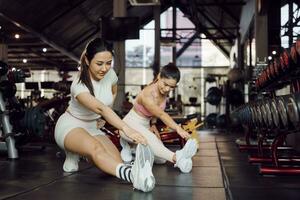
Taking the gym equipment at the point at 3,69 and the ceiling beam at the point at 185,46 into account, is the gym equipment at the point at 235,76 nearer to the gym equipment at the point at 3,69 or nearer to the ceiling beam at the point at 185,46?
the gym equipment at the point at 3,69

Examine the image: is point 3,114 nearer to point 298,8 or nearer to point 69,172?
point 69,172

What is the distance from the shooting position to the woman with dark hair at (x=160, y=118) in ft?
9.36

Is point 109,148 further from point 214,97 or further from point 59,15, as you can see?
point 59,15

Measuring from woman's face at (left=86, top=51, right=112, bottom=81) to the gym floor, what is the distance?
627 millimetres

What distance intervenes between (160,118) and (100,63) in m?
0.76

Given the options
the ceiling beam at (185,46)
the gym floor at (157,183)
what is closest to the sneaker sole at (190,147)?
the gym floor at (157,183)

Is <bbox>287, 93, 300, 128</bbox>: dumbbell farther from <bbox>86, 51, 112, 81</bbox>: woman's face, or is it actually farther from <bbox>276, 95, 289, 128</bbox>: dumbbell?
<bbox>86, 51, 112, 81</bbox>: woman's face

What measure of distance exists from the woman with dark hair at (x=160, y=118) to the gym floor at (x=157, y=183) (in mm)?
100

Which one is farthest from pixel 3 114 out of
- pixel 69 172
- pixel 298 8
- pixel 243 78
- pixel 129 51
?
pixel 129 51

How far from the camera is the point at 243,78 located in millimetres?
10398

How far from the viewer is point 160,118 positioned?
9.86 ft

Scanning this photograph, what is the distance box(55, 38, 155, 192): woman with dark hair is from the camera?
2.10 metres

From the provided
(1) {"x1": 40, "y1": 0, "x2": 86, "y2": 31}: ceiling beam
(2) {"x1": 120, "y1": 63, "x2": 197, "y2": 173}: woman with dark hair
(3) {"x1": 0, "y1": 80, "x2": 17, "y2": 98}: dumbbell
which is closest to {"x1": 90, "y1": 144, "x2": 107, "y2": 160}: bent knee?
(2) {"x1": 120, "y1": 63, "x2": 197, "y2": 173}: woman with dark hair

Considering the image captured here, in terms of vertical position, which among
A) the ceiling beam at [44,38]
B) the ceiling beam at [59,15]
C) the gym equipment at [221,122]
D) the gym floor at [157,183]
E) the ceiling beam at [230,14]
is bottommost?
the gym equipment at [221,122]
